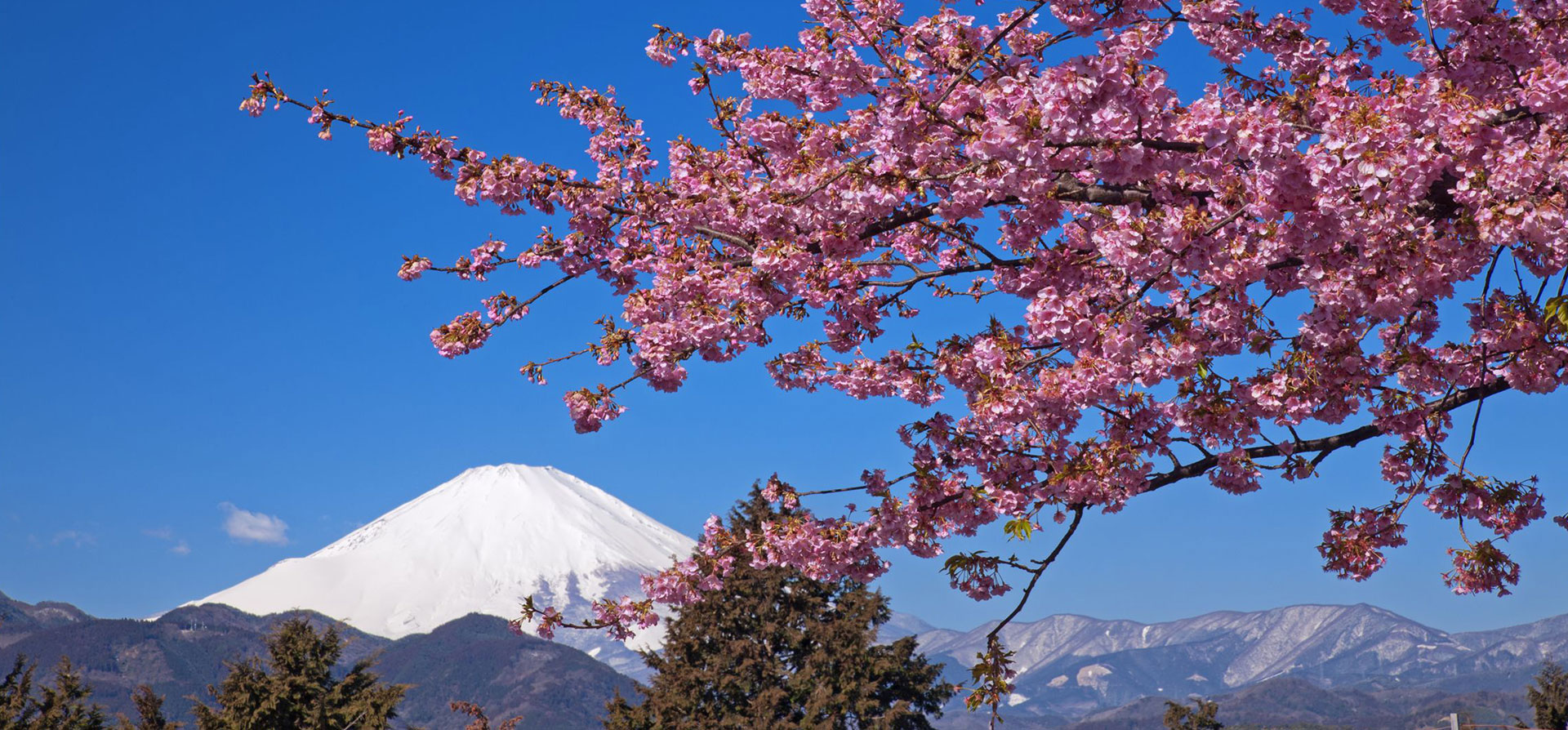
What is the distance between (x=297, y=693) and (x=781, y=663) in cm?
1696

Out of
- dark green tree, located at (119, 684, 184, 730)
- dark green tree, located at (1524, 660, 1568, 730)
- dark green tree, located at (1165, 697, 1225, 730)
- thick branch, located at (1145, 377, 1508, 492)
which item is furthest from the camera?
dark green tree, located at (1165, 697, 1225, 730)

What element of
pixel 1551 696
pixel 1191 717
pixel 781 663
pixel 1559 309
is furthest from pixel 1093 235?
pixel 1191 717

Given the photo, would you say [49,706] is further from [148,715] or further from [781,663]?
[781,663]

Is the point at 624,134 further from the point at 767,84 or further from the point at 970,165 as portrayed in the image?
the point at 970,165

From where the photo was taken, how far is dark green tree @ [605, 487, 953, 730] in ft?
110

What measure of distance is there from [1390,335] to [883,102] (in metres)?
3.66

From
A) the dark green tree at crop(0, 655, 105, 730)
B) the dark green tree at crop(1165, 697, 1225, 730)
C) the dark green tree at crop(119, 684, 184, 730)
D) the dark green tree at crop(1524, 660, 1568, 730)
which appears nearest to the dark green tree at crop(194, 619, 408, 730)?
the dark green tree at crop(119, 684, 184, 730)

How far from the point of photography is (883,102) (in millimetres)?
5809

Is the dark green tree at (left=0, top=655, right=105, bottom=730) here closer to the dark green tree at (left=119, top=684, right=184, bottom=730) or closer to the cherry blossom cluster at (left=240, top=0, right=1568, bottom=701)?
Result: the dark green tree at (left=119, top=684, right=184, bottom=730)

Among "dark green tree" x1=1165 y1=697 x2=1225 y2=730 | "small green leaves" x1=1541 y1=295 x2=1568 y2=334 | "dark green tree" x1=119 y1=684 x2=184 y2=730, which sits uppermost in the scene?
"dark green tree" x1=1165 y1=697 x2=1225 y2=730

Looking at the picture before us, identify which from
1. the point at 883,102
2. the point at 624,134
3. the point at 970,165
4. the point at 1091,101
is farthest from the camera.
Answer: the point at 624,134

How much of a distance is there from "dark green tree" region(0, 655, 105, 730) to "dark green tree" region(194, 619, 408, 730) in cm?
385

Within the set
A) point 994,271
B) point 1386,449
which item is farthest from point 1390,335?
point 994,271

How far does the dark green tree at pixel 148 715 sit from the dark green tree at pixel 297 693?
106 cm
